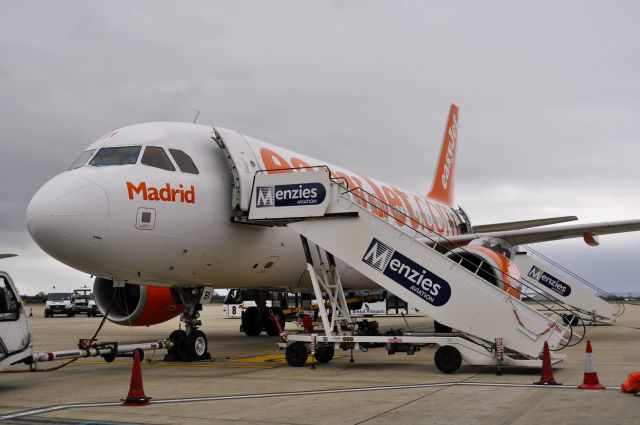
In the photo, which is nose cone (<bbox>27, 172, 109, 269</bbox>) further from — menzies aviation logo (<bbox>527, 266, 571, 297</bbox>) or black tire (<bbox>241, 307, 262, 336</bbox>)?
menzies aviation logo (<bbox>527, 266, 571, 297</bbox>)

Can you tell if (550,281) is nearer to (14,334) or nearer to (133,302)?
(133,302)

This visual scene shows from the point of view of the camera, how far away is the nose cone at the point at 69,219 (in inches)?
345

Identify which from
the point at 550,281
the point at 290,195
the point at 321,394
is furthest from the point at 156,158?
the point at 550,281

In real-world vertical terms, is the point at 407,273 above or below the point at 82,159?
below

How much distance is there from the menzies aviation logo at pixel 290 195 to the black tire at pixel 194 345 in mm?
2554

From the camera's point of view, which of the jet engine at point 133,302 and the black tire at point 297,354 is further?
the jet engine at point 133,302

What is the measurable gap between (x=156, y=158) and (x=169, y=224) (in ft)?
3.52

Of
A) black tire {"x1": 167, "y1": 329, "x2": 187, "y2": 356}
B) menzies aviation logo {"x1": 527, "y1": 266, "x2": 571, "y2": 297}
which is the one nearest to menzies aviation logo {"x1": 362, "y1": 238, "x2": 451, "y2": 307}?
black tire {"x1": 167, "y1": 329, "x2": 187, "y2": 356}

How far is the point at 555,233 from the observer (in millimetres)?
16406

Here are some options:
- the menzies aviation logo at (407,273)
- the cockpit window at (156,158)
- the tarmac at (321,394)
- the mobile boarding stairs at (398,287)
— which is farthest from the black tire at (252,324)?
the menzies aviation logo at (407,273)

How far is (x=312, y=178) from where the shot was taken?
33.5 ft

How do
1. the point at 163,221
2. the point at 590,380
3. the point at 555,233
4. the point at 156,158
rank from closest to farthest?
1. the point at 590,380
2. the point at 163,221
3. the point at 156,158
4. the point at 555,233

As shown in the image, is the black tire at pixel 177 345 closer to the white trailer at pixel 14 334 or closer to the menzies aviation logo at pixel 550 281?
the white trailer at pixel 14 334

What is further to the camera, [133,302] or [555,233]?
[555,233]
